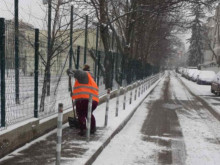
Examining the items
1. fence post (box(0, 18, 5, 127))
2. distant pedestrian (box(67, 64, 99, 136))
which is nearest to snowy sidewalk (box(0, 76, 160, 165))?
distant pedestrian (box(67, 64, 99, 136))

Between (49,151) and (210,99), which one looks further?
(210,99)

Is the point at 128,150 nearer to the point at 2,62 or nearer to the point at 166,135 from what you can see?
the point at 166,135

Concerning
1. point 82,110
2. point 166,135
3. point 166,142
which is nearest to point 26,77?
point 82,110

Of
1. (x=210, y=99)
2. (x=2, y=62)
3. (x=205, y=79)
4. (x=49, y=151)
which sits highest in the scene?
(x=2, y=62)

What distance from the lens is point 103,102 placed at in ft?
43.4

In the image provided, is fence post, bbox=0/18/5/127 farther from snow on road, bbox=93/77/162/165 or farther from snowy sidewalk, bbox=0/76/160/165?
snow on road, bbox=93/77/162/165

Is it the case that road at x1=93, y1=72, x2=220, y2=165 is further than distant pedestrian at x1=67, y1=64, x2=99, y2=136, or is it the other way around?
distant pedestrian at x1=67, y1=64, x2=99, y2=136

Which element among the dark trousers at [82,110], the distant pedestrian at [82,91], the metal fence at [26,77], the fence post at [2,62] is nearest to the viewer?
the fence post at [2,62]

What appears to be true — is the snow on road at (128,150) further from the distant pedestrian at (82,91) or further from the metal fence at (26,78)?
the metal fence at (26,78)

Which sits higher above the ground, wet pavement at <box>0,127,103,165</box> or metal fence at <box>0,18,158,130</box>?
metal fence at <box>0,18,158,130</box>

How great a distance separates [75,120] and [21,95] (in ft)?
5.75

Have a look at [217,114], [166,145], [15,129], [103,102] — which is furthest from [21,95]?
[217,114]

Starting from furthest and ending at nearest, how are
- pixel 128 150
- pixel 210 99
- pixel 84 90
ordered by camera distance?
pixel 210 99 < pixel 84 90 < pixel 128 150

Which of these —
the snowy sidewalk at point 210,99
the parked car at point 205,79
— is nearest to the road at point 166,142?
the snowy sidewalk at point 210,99
